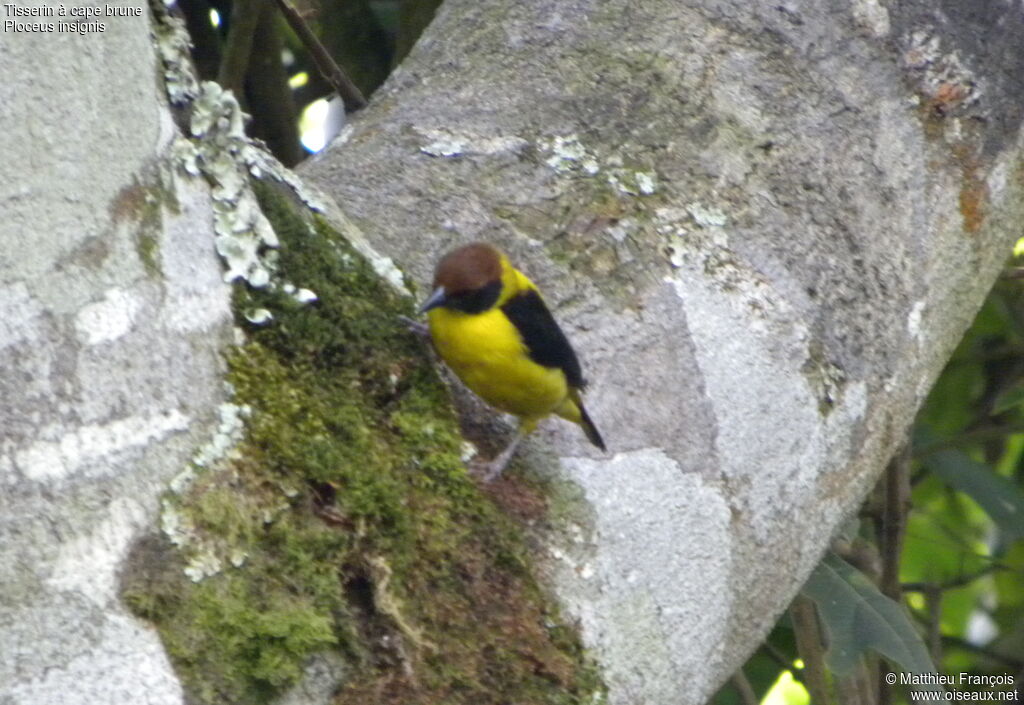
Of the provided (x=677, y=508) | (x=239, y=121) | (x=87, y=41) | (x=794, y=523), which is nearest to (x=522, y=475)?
(x=677, y=508)

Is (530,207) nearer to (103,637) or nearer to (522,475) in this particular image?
(522,475)

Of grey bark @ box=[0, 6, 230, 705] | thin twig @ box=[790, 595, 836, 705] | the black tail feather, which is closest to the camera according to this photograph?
grey bark @ box=[0, 6, 230, 705]

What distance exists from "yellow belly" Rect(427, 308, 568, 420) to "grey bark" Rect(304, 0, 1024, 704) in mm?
139

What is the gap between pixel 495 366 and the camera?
218 cm

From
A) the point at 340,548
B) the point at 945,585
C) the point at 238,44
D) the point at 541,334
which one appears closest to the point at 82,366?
the point at 340,548

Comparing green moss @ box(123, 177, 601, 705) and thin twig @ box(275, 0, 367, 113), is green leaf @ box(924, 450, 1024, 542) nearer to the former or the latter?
thin twig @ box(275, 0, 367, 113)

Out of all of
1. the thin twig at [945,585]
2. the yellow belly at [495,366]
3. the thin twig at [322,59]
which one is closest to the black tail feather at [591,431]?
the yellow belly at [495,366]

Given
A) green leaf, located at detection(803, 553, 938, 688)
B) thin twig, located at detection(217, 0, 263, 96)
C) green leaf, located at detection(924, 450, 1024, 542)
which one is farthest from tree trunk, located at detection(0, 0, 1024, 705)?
green leaf, located at detection(924, 450, 1024, 542)

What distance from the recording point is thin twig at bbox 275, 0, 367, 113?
3.17 m

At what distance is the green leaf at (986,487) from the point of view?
3.63 meters

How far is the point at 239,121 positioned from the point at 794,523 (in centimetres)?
102

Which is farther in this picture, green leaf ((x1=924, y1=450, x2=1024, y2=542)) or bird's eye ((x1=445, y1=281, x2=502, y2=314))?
green leaf ((x1=924, y1=450, x2=1024, y2=542))

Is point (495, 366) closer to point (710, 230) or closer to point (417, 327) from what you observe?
point (417, 327)

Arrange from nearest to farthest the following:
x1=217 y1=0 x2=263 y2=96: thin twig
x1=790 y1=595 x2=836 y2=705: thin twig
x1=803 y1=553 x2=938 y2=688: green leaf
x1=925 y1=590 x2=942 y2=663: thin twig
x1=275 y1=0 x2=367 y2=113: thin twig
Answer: x1=803 y1=553 x2=938 y2=688: green leaf < x1=275 y1=0 x2=367 y2=113: thin twig < x1=790 y1=595 x2=836 y2=705: thin twig < x1=217 y1=0 x2=263 y2=96: thin twig < x1=925 y1=590 x2=942 y2=663: thin twig
